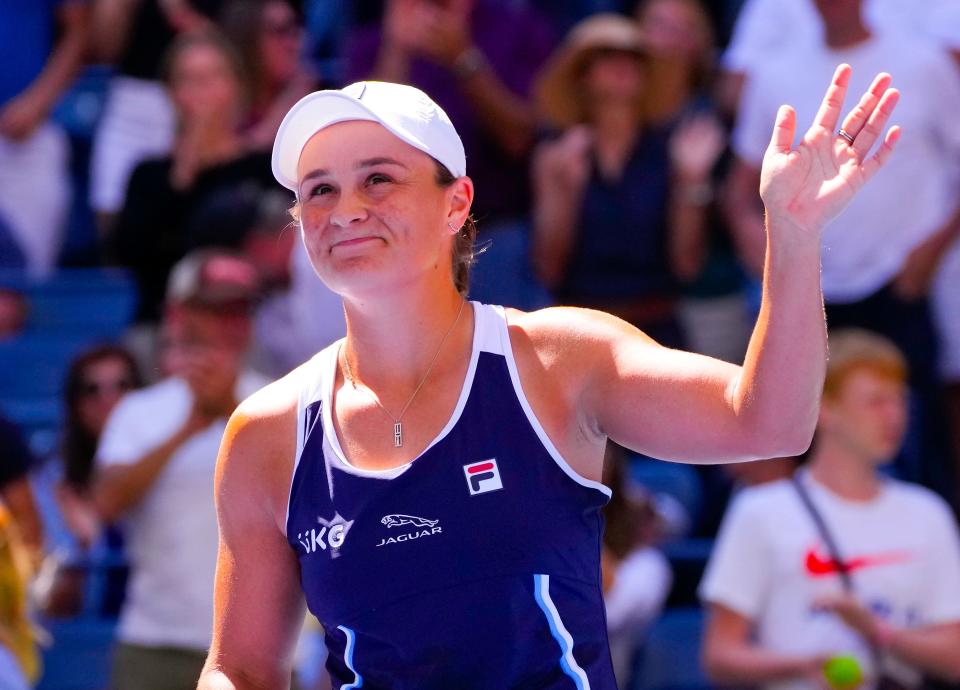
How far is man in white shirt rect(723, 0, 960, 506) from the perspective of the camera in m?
5.43

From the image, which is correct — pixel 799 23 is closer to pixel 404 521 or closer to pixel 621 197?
pixel 621 197

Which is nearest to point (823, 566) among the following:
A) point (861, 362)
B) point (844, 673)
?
point (844, 673)

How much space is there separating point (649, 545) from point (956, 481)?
1143 mm

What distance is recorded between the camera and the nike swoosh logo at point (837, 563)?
4.53 meters

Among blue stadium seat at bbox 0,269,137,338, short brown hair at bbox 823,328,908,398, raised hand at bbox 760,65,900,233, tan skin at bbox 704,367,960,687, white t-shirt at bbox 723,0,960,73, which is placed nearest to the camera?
raised hand at bbox 760,65,900,233

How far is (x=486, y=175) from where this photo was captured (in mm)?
6430

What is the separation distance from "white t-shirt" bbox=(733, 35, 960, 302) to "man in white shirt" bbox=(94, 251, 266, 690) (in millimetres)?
1974

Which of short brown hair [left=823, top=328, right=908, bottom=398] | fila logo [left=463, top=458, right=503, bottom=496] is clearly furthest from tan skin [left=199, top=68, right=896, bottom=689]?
short brown hair [left=823, top=328, right=908, bottom=398]

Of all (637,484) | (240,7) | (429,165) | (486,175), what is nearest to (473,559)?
(429,165)

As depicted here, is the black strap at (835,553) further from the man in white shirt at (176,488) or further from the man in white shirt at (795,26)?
the man in white shirt at (795,26)

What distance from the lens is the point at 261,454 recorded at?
2.64 metres

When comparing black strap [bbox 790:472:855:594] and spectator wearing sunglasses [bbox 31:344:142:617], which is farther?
spectator wearing sunglasses [bbox 31:344:142:617]

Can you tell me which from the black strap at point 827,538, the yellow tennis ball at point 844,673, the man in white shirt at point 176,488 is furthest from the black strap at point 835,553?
the man in white shirt at point 176,488

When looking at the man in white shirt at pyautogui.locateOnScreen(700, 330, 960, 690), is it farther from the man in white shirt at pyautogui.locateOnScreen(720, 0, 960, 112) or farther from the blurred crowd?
the man in white shirt at pyautogui.locateOnScreen(720, 0, 960, 112)
